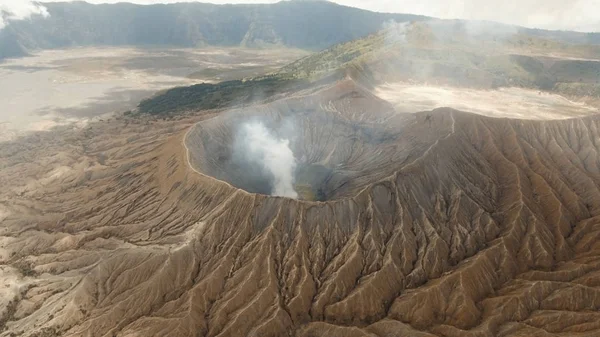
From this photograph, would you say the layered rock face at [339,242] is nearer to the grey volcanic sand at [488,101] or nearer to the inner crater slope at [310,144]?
the inner crater slope at [310,144]

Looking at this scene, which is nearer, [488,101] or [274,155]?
[274,155]

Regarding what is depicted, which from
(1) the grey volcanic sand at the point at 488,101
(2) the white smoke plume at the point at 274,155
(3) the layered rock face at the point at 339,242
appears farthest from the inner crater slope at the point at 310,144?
(1) the grey volcanic sand at the point at 488,101

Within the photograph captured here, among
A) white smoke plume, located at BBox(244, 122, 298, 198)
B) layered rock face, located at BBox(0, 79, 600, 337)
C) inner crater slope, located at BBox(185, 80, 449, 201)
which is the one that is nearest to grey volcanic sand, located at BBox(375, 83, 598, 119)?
inner crater slope, located at BBox(185, 80, 449, 201)

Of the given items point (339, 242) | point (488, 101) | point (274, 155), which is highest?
point (488, 101)

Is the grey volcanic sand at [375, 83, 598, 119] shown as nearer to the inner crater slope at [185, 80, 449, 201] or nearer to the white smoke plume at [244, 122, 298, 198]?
the inner crater slope at [185, 80, 449, 201]

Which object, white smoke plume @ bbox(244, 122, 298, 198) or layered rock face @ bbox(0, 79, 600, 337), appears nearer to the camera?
layered rock face @ bbox(0, 79, 600, 337)

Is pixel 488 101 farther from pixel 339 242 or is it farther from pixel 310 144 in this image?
pixel 339 242

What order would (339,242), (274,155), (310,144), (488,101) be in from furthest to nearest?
1. (488,101)
2. (310,144)
3. (274,155)
4. (339,242)

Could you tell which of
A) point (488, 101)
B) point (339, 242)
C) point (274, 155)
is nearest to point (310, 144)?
point (274, 155)
